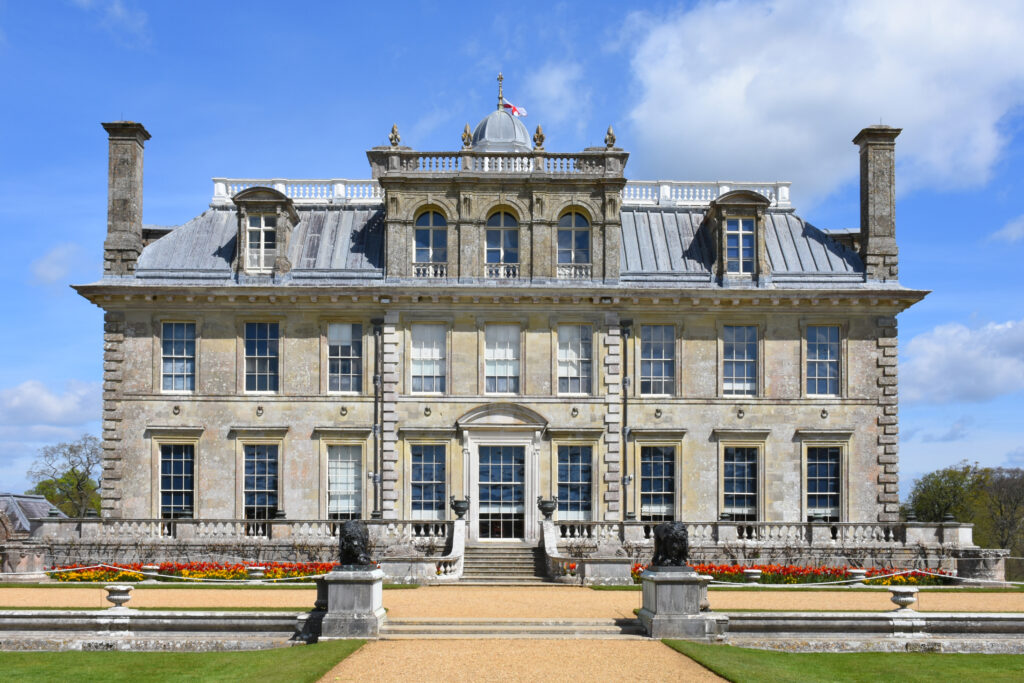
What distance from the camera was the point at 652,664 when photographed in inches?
606

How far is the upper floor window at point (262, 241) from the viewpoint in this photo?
33.8 meters

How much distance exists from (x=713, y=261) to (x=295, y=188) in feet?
50.2

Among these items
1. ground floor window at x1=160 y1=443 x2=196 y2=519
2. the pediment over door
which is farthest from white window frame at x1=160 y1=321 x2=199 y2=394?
the pediment over door

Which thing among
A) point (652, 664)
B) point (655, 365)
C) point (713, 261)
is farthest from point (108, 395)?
point (652, 664)

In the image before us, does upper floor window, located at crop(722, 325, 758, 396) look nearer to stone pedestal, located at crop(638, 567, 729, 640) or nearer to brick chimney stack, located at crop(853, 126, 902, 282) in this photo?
brick chimney stack, located at crop(853, 126, 902, 282)

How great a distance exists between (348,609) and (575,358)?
16.8 meters

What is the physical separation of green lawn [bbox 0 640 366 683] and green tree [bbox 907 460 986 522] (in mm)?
52601

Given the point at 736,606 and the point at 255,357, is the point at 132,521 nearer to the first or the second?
the point at 255,357

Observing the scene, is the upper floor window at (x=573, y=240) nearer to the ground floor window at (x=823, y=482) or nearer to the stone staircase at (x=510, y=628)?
the ground floor window at (x=823, y=482)

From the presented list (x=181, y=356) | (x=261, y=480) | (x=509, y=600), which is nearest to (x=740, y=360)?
(x=509, y=600)

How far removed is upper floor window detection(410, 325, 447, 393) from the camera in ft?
108

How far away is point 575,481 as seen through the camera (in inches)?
1282

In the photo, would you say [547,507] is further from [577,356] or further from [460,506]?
[577,356]

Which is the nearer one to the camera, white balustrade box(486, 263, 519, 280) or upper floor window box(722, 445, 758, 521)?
upper floor window box(722, 445, 758, 521)
